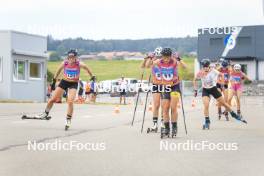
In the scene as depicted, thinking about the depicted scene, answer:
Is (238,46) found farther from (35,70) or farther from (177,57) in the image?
(177,57)

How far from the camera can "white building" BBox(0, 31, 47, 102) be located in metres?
45.7

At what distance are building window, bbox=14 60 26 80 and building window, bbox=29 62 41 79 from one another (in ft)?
2.97

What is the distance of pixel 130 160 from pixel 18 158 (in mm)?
1751

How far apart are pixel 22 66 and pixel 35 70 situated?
1961 mm

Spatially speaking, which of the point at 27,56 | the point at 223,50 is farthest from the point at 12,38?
the point at 223,50

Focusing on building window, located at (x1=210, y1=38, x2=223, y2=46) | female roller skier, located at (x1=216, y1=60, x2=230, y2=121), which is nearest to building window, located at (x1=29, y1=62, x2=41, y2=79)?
female roller skier, located at (x1=216, y1=60, x2=230, y2=121)

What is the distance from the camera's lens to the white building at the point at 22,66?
45688mm

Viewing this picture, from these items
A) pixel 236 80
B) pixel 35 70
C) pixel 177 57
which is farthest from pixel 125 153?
pixel 35 70

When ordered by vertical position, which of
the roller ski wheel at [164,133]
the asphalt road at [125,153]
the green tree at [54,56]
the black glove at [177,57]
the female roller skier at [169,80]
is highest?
the green tree at [54,56]

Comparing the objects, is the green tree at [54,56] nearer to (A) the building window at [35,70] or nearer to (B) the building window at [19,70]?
(A) the building window at [35,70]

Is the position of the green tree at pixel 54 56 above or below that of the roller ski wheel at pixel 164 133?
above

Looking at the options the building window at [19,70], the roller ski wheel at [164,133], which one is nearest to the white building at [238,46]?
the building window at [19,70]

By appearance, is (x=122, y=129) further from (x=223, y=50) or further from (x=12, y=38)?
(x=223, y=50)

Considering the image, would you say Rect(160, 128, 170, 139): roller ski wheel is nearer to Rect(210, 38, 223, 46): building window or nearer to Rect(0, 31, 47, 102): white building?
Rect(0, 31, 47, 102): white building
